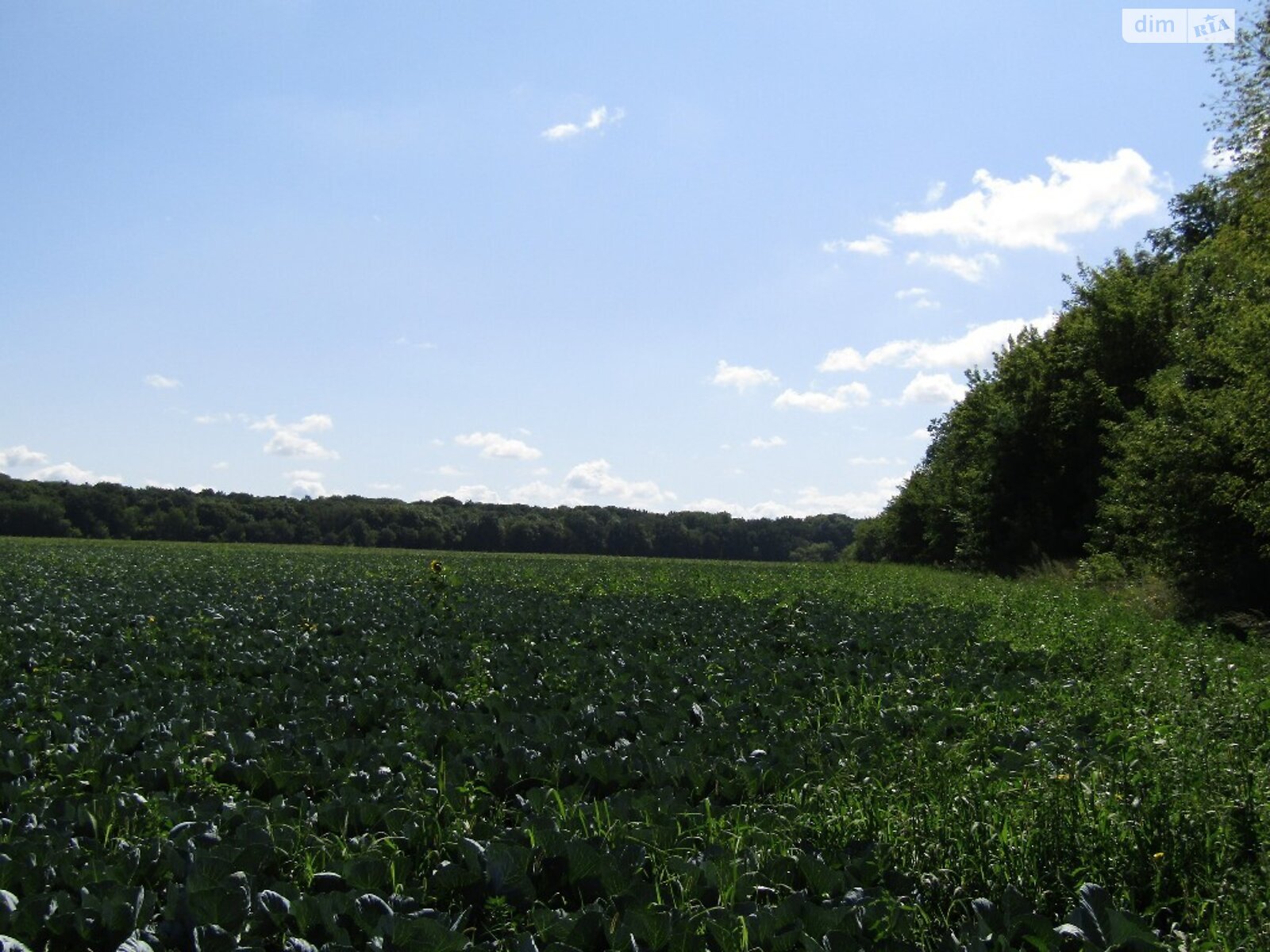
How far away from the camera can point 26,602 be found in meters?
13.5

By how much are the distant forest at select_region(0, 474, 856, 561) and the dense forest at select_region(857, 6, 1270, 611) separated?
42762 millimetres

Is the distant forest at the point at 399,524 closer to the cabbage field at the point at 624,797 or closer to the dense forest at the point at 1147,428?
the dense forest at the point at 1147,428

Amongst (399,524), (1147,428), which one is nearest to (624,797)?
(1147,428)

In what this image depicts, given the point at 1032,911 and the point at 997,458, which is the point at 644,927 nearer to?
the point at 1032,911

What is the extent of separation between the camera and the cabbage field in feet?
10.6

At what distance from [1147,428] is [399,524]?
7409 centimetres

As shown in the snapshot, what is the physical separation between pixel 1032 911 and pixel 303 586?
17263 mm

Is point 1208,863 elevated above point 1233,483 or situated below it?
below

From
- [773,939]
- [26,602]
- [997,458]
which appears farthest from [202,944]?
[997,458]

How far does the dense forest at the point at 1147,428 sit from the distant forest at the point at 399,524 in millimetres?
42762

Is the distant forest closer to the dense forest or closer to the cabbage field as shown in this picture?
the dense forest

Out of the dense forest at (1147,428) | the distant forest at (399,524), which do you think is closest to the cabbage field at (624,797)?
the dense forest at (1147,428)

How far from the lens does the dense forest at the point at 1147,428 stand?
634 inches

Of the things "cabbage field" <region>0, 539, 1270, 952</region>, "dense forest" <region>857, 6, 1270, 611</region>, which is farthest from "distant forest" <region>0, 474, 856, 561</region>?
"cabbage field" <region>0, 539, 1270, 952</region>
